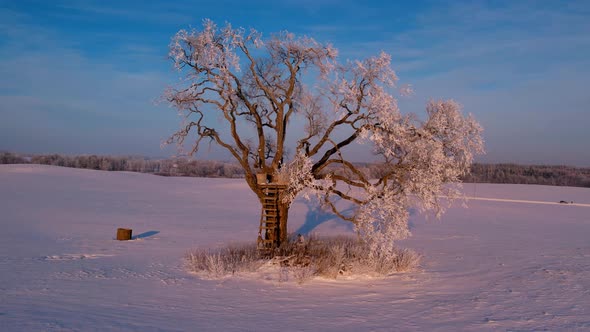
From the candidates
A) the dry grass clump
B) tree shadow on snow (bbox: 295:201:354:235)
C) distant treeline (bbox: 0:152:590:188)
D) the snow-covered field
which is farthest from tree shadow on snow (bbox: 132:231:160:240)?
distant treeline (bbox: 0:152:590:188)

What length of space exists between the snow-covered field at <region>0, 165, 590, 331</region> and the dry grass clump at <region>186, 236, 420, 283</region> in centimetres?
37

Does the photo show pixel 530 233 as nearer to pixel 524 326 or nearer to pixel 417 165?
pixel 417 165

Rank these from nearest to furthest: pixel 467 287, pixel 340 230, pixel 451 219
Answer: pixel 467 287 → pixel 340 230 → pixel 451 219

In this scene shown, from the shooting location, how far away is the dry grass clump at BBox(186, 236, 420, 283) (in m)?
11.3

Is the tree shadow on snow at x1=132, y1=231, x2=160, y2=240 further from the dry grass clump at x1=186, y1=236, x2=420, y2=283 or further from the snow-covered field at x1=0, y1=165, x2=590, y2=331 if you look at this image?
the dry grass clump at x1=186, y1=236, x2=420, y2=283

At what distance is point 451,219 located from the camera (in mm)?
27344

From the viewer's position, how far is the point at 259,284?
10594 mm

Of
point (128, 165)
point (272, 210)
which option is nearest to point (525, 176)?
point (128, 165)

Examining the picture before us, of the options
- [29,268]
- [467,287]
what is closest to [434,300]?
[467,287]

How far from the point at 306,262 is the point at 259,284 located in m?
1.94

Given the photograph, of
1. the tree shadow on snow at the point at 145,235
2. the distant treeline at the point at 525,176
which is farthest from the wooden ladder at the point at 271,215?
the distant treeline at the point at 525,176

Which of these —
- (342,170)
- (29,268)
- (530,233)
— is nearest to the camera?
(29,268)

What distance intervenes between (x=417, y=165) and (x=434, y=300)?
3.33m

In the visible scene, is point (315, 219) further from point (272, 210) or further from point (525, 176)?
point (525, 176)
